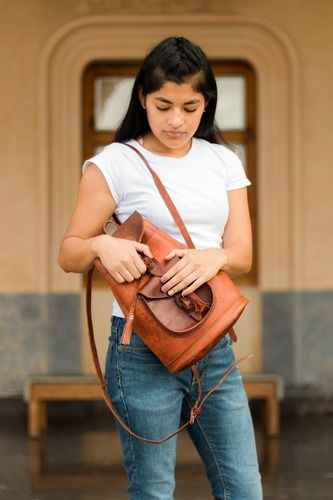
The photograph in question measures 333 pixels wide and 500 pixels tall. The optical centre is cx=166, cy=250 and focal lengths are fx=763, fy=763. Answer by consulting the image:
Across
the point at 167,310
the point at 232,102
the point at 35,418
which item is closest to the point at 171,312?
the point at 167,310

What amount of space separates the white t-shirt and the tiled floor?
2448 mm

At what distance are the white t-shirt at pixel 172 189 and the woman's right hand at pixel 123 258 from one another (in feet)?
0.42

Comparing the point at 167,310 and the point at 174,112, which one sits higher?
the point at 174,112

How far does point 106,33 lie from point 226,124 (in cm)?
120

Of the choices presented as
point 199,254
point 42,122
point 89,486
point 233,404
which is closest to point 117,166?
point 199,254

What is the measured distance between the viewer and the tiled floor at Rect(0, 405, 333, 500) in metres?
4.09

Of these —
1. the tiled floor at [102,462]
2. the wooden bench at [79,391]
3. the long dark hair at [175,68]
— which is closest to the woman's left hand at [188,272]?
the long dark hair at [175,68]

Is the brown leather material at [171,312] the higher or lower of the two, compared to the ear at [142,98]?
lower

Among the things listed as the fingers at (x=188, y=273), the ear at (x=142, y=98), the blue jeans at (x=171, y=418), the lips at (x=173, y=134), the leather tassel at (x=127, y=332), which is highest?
the ear at (x=142, y=98)

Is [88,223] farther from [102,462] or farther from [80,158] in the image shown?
[80,158]

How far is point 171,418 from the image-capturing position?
184 cm

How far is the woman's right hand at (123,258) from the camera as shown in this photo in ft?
5.75

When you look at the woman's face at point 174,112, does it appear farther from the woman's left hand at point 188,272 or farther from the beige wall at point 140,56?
the beige wall at point 140,56

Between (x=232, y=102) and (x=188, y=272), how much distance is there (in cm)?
463
